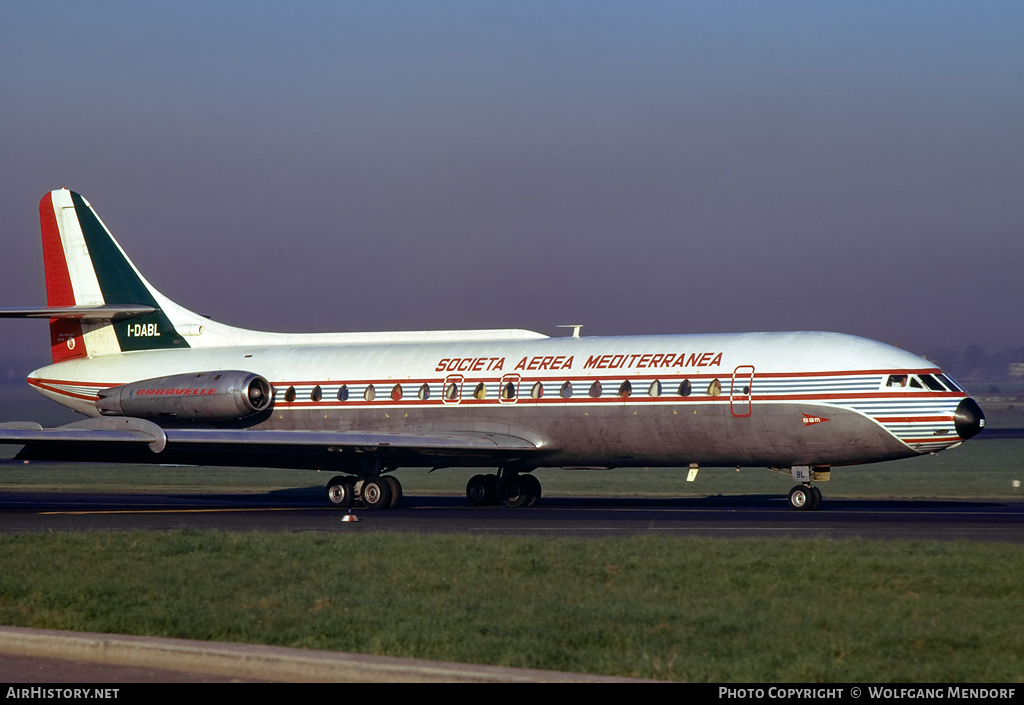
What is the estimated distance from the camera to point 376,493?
1196 inches

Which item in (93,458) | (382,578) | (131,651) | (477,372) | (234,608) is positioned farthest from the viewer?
(477,372)

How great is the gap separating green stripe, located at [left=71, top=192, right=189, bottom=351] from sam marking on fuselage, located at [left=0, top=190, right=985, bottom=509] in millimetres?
47

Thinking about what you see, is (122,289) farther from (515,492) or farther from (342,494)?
(515,492)

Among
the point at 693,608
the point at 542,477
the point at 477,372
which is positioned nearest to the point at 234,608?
the point at 693,608

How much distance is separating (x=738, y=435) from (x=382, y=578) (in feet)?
47.2

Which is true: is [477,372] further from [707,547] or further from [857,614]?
[857,614]

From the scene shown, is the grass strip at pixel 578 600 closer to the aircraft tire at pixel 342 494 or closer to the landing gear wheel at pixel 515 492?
the aircraft tire at pixel 342 494

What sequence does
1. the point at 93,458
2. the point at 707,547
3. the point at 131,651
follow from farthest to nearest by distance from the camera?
the point at 93,458 → the point at 707,547 → the point at 131,651

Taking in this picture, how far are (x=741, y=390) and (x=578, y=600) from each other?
607 inches

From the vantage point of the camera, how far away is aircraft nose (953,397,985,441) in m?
25.7

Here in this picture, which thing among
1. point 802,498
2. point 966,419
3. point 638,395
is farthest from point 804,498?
point 638,395

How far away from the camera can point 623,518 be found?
24.9 metres

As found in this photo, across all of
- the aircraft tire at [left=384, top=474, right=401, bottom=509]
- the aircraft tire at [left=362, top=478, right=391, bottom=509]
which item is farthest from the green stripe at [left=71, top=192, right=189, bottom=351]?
the aircraft tire at [left=384, top=474, right=401, bottom=509]

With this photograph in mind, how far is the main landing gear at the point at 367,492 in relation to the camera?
30.2 metres
